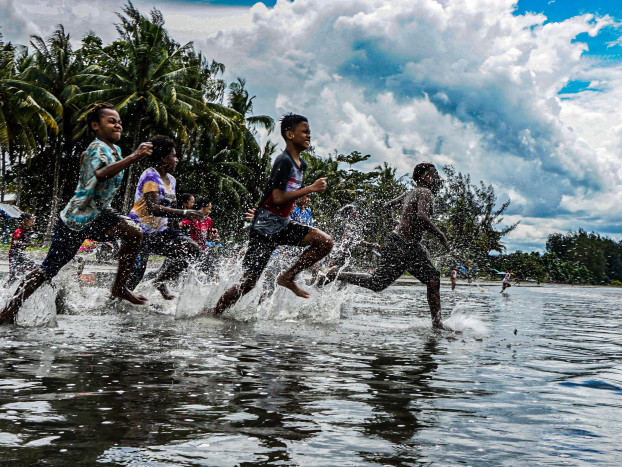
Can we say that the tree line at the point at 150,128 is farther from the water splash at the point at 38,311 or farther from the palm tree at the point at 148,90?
the water splash at the point at 38,311

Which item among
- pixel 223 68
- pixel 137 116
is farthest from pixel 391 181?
pixel 137 116

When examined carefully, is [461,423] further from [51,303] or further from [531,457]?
[51,303]

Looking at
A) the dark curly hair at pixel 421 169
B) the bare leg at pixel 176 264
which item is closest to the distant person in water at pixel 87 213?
the bare leg at pixel 176 264

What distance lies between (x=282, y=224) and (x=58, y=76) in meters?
32.8

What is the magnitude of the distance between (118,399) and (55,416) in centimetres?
33

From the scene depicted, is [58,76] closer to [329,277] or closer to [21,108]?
[21,108]

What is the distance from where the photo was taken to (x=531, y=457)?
2.09 m

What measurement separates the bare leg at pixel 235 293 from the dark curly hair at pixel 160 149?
5.32ft

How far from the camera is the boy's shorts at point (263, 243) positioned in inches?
220

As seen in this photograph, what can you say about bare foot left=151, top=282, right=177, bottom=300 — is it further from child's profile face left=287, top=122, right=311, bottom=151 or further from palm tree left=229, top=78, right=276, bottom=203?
palm tree left=229, top=78, right=276, bottom=203

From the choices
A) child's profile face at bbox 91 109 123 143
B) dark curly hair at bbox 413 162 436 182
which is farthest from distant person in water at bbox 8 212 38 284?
dark curly hair at bbox 413 162 436 182

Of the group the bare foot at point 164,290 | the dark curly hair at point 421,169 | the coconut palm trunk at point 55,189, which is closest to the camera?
the dark curly hair at point 421,169

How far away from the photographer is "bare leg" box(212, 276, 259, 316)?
5.66 meters

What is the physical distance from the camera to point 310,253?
5.73 metres
